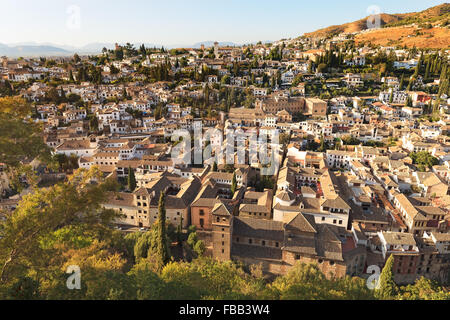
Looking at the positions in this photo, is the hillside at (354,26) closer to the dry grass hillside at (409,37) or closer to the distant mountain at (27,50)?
the dry grass hillside at (409,37)

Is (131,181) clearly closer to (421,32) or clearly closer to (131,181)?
(131,181)

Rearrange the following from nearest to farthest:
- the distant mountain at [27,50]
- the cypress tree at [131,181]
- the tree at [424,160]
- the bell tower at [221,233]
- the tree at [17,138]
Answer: the tree at [17,138] → the bell tower at [221,233] → the cypress tree at [131,181] → the tree at [424,160] → the distant mountain at [27,50]

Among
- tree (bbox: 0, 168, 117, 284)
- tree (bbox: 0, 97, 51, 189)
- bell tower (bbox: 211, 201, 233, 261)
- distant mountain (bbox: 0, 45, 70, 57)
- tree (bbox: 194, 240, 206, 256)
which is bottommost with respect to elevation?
tree (bbox: 194, 240, 206, 256)

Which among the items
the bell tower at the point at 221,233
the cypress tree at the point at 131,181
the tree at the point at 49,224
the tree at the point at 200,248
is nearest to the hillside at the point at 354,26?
the cypress tree at the point at 131,181

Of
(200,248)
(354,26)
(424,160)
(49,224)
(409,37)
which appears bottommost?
(200,248)

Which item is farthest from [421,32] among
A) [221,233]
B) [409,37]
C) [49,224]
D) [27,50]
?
[27,50]

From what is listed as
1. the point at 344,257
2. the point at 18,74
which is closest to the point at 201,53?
the point at 18,74

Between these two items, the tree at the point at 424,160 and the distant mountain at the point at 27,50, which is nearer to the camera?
the tree at the point at 424,160

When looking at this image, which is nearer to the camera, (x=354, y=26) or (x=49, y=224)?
(x=49, y=224)

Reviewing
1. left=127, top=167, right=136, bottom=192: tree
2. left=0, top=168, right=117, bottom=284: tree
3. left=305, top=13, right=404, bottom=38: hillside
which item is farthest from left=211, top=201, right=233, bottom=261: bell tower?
left=305, top=13, right=404, bottom=38: hillside

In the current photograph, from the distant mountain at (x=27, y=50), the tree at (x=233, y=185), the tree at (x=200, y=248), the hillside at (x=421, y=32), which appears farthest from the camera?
the hillside at (x=421, y=32)

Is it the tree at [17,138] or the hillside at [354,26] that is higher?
the hillside at [354,26]

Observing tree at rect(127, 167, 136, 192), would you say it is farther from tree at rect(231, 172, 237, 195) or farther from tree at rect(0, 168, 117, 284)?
tree at rect(0, 168, 117, 284)
